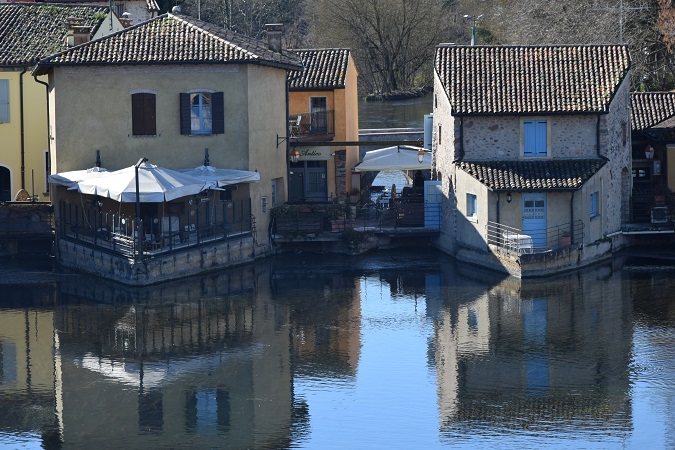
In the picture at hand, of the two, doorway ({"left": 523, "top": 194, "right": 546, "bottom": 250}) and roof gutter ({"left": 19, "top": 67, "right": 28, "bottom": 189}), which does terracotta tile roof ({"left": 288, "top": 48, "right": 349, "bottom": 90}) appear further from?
doorway ({"left": 523, "top": 194, "right": 546, "bottom": 250})

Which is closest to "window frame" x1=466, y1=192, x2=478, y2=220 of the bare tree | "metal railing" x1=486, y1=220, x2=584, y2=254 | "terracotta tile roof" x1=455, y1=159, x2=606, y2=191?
"terracotta tile roof" x1=455, y1=159, x2=606, y2=191

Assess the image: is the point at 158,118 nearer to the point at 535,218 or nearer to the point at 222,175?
the point at 222,175

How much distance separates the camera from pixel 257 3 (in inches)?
3593

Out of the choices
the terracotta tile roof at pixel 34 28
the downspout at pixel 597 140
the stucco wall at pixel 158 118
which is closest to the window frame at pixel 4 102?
the terracotta tile roof at pixel 34 28

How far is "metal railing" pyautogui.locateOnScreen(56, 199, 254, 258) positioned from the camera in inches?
1709

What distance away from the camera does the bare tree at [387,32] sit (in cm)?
8288

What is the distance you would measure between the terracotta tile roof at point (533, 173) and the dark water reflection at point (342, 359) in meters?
3.11

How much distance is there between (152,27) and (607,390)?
23714mm

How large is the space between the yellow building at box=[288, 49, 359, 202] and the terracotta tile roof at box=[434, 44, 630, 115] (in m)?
7.15

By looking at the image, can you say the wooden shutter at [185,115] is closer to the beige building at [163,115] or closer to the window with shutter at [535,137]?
the beige building at [163,115]

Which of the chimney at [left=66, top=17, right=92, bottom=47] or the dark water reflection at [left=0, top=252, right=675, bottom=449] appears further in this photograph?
the chimney at [left=66, top=17, right=92, bottom=47]

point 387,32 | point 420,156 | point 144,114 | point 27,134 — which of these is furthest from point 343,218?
point 387,32

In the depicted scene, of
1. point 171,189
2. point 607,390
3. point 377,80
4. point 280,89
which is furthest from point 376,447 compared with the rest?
point 377,80

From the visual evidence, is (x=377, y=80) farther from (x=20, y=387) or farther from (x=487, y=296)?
(x=20, y=387)
